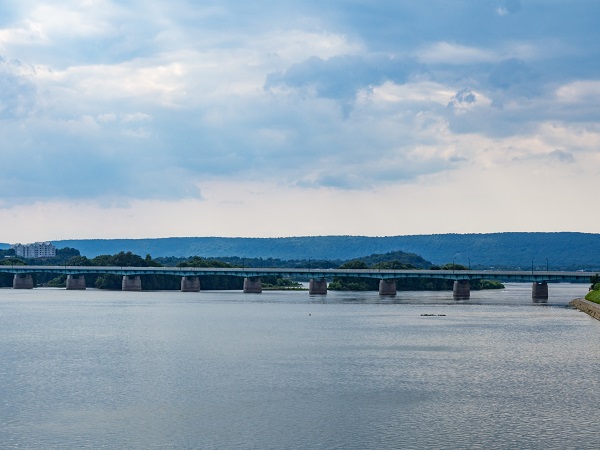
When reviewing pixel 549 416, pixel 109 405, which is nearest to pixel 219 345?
pixel 109 405

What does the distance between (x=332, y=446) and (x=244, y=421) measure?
707 cm

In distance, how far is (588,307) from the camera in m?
138

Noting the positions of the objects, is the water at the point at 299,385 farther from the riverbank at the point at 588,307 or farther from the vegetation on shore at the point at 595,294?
the vegetation on shore at the point at 595,294

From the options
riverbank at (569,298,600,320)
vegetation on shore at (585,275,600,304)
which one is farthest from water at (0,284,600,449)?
vegetation on shore at (585,275,600,304)

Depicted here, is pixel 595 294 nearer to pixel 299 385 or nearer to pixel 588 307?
pixel 588 307

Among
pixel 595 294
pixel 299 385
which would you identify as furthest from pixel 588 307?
pixel 299 385

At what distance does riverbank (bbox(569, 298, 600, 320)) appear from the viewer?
407 ft

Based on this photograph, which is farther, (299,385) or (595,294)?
(595,294)

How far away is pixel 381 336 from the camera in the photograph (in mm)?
93500

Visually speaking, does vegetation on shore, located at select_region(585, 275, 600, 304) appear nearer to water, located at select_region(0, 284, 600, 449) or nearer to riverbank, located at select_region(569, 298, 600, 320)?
riverbank, located at select_region(569, 298, 600, 320)

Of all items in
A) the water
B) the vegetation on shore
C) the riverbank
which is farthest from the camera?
the vegetation on shore

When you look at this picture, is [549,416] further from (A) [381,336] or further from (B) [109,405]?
(A) [381,336]

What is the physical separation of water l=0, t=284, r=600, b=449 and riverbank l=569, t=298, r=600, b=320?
15313mm

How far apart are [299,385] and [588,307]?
9136cm
